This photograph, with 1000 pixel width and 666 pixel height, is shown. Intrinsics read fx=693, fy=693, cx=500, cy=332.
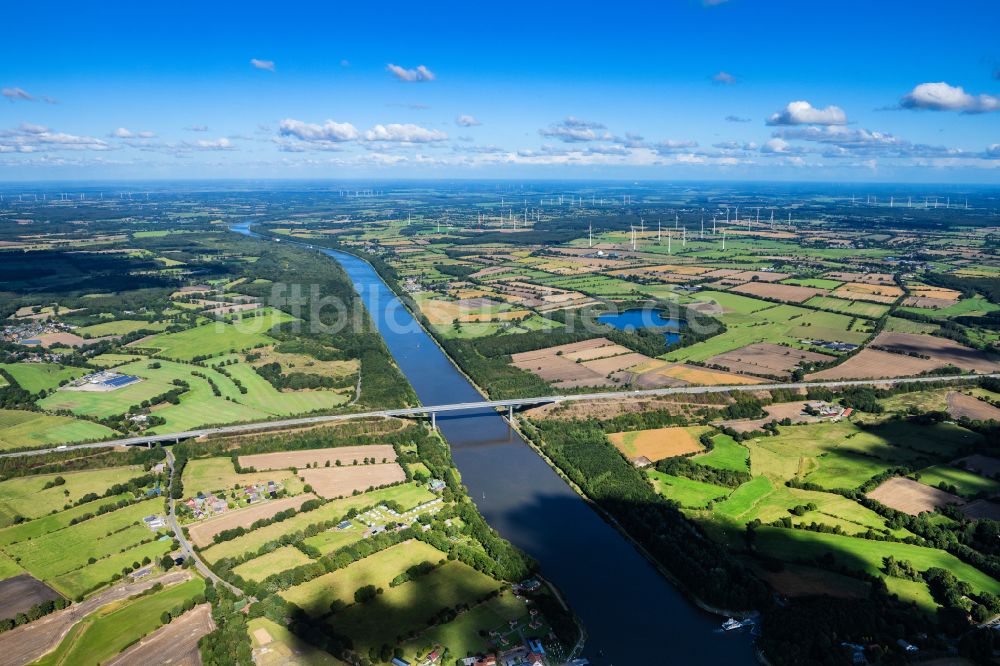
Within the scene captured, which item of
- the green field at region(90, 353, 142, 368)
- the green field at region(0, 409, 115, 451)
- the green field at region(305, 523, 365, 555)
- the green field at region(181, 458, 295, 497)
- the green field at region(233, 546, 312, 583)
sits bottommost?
the green field at region(233, 546, 312, 583)

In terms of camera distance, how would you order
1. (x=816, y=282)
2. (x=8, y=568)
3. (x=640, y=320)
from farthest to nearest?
1. (x=816, y=282)
2. (x=640, y=320)
3. (x=8, y=568)

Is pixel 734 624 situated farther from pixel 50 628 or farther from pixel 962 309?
pixel 962 309

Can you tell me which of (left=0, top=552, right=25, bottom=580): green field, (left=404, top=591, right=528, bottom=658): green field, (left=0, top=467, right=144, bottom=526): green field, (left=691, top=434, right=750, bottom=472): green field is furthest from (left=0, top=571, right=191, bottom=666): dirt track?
(left=691, top=434, right=750, bottom=472): green field

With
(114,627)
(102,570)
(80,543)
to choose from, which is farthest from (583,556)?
(80,543)

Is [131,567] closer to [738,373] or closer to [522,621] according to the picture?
[522,621]

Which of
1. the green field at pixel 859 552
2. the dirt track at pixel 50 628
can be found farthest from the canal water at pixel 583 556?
the dirt track at pixel 50 628

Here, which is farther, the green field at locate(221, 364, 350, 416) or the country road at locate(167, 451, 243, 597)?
the green field at locate(221, 364, 350, 416)

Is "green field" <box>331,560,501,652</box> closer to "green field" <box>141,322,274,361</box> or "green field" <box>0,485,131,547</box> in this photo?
"green field" <box>0,485,131,547</box>
